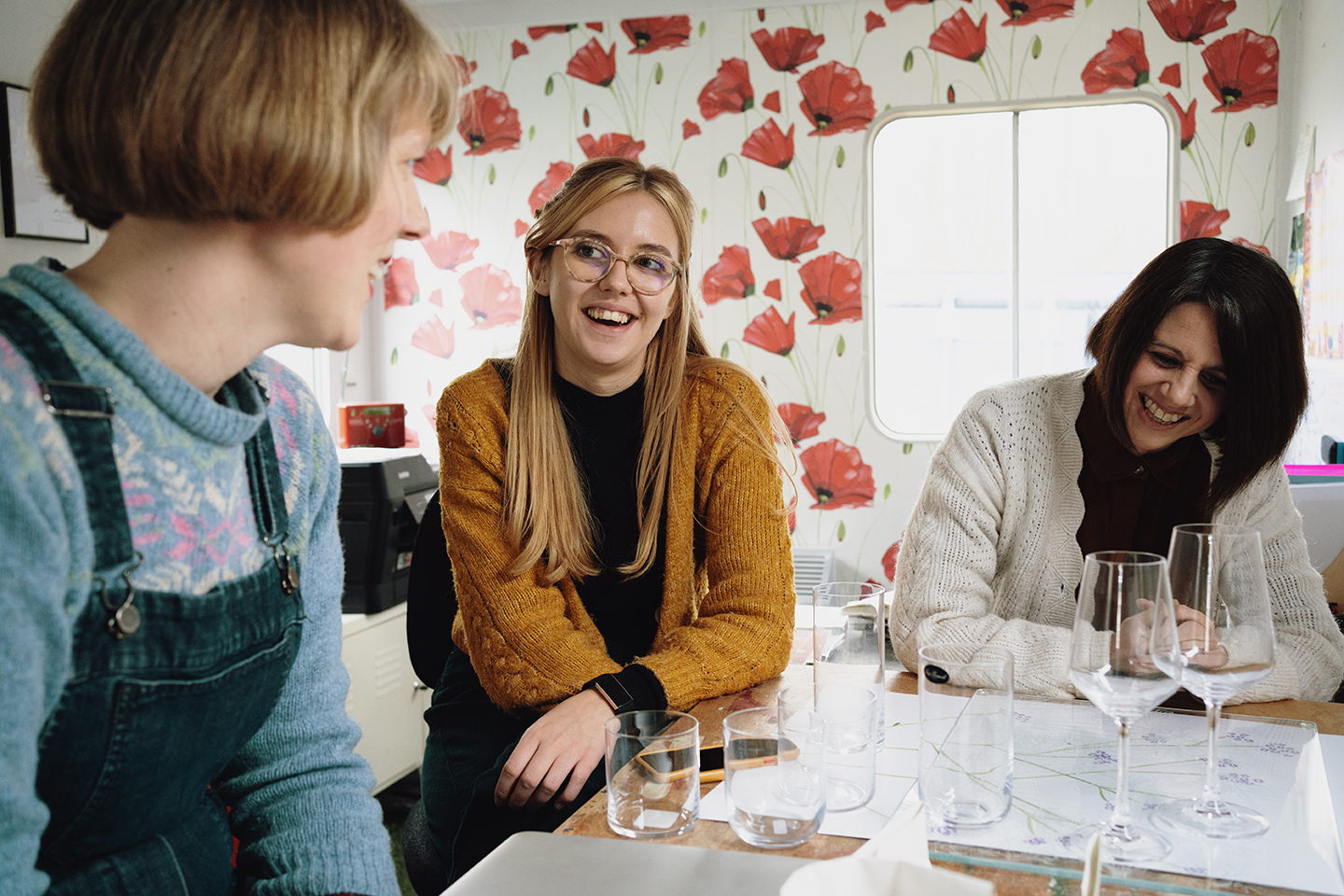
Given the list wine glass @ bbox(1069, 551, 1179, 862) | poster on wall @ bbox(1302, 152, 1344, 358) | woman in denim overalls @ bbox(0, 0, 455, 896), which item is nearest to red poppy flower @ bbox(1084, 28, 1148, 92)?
poster on wall @ bbox(1302, 152, 1344, 358)

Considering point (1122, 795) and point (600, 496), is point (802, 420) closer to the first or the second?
point (600, 496)

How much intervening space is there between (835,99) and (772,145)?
30cm

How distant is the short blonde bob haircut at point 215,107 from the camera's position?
62 centimetres

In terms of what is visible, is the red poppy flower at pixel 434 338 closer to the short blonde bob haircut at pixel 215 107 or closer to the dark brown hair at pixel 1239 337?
the dark brown hair at pixel 1239 337

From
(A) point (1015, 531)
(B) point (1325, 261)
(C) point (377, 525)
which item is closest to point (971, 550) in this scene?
(A) point (1015, 531)

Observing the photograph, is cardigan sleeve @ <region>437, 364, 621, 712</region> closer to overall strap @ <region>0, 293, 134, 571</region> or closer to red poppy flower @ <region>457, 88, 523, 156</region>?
overall strap @ <region>0, 293, 134, 571</region>

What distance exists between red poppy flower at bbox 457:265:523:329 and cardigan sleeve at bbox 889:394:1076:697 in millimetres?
3053

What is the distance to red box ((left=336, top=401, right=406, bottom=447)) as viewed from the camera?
331cm

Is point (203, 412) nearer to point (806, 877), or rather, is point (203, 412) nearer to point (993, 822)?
point (806, 877)

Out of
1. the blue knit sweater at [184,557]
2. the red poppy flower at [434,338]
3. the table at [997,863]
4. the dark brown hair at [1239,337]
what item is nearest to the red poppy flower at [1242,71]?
the dark brown hair at [1239,337]

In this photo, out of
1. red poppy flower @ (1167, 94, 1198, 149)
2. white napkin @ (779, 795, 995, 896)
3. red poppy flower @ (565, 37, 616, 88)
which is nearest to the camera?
white napkin @ (779, 795, 995, 896)

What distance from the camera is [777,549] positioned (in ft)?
4.93

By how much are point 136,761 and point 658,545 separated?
36.4 inches

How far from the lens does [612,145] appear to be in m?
4.21
